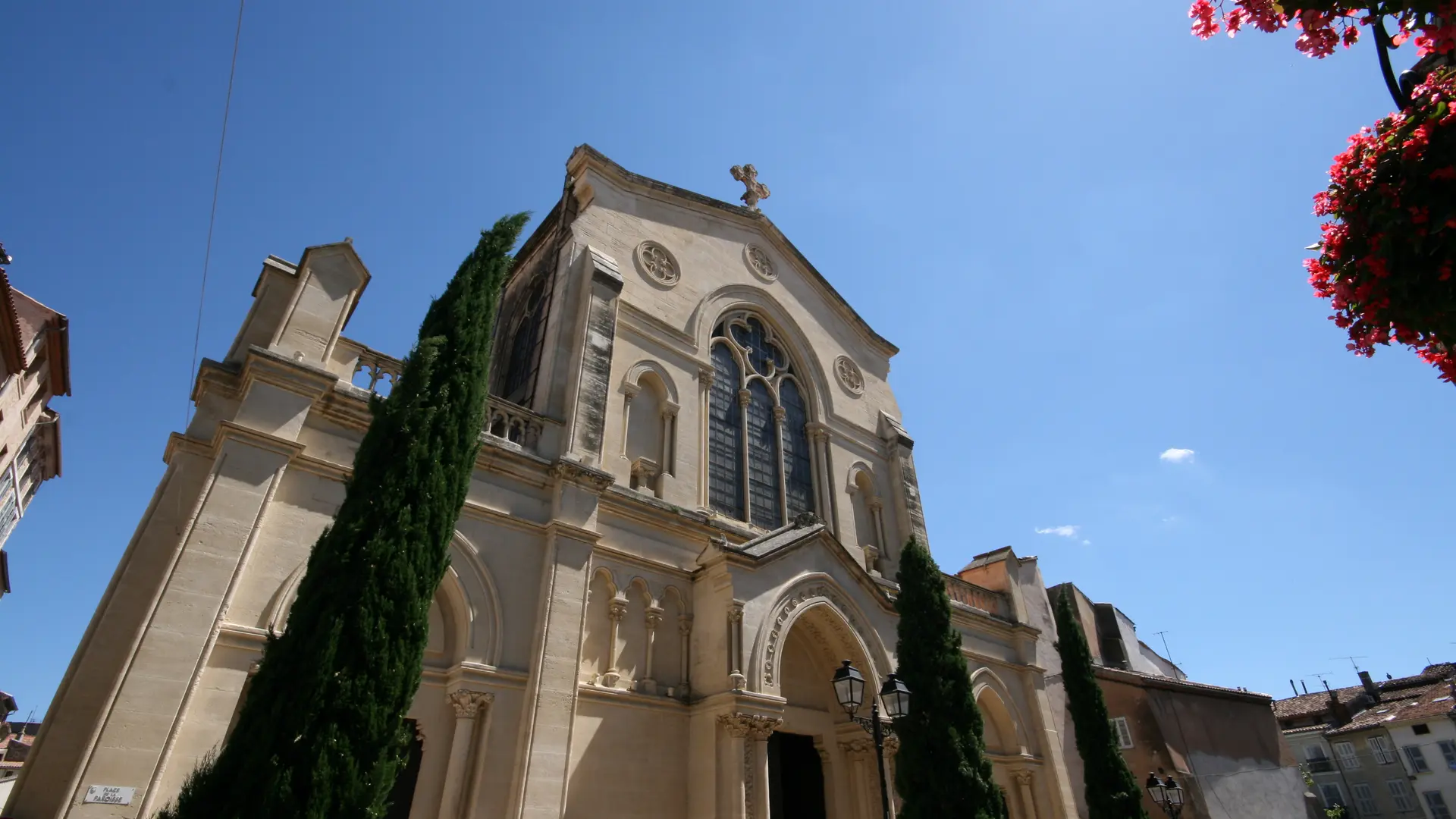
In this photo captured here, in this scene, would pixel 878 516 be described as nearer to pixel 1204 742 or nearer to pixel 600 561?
pixel 600 561

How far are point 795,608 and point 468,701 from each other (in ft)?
17.9

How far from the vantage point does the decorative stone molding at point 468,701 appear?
8.95 meters

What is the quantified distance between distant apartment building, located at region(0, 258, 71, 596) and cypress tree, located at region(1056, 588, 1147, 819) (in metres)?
23.6

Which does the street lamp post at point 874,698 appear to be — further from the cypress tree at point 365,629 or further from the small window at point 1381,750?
the small window at point 1381,750

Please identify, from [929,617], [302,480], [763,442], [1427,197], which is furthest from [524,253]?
[1427,197]

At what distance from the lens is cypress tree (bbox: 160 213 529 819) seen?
19.1 feet

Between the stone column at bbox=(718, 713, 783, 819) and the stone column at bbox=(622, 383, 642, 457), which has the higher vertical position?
the stone column at bbox=(622, 383, 642, 457)

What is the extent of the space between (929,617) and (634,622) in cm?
478

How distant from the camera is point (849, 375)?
19.3 m

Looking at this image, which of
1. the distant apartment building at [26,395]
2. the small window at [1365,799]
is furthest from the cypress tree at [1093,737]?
the small window at [1365,799]

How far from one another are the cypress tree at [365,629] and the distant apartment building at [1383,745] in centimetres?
4229

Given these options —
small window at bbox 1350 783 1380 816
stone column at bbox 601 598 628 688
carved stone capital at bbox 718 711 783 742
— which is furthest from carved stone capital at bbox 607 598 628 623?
small window at bbox 1350 783 1380 816

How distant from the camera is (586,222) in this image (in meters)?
14.9

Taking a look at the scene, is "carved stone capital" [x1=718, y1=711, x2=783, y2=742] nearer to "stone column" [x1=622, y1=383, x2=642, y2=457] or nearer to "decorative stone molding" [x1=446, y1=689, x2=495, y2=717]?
"decorative stone molding" [x1=446, y1=689, x2=495, y2=717]
